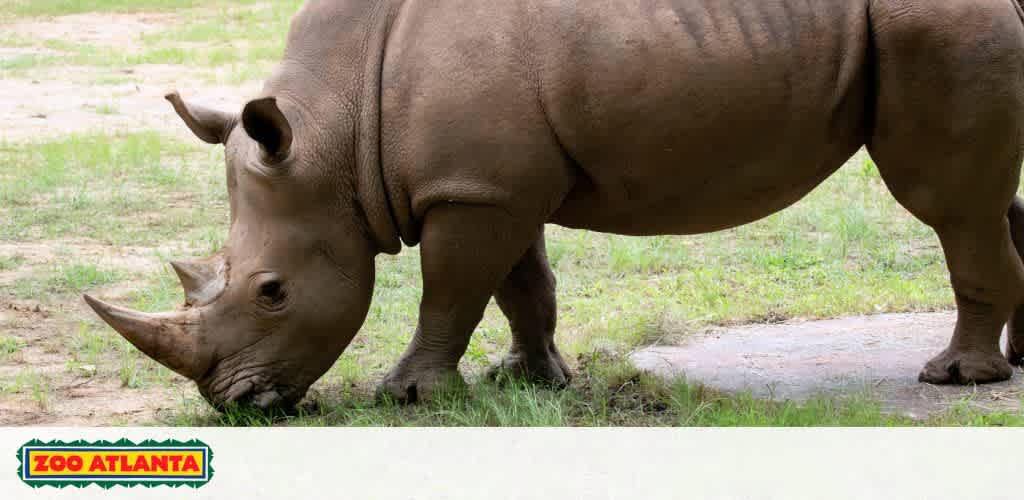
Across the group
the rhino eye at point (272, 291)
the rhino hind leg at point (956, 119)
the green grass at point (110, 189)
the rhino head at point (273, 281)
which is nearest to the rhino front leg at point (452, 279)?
the rhino head at point (273, 281)

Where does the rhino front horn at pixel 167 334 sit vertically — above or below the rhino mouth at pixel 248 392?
above

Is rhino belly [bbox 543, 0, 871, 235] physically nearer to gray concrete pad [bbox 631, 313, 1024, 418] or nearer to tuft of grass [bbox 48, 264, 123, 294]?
gray concrete pad [bbox 631, 313, 1024, 418]

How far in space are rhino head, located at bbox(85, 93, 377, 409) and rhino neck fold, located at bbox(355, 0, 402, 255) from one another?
67 mm

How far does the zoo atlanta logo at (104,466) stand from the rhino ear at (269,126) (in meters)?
1.16

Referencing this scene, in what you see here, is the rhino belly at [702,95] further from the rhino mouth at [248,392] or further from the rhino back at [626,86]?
the rhino mouth at [248,392]

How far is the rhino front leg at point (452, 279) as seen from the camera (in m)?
5.12

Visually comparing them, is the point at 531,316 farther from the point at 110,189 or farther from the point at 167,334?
the point at 110,189

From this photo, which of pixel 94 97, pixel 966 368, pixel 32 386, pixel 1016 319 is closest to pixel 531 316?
pixel 966 368

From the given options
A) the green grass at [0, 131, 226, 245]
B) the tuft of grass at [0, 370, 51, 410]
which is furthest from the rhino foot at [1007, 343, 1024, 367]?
the green grass at [0, 131, 226, 245]

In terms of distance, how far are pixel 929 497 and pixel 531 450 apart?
1.28 m

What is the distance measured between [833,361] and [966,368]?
670 mm

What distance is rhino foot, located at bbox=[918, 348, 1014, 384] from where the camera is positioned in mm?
5699

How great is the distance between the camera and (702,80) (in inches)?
199

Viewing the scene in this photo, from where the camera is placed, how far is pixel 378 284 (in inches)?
317
